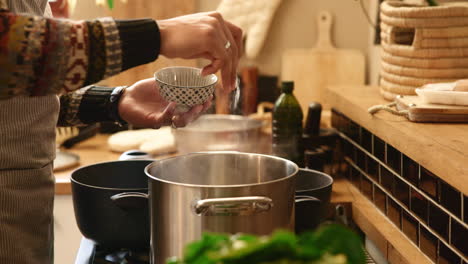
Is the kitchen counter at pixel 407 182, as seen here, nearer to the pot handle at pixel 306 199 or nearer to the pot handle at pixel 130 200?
the pot handle at pixel 306 199

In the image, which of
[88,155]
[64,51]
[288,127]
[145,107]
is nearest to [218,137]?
[288,127]

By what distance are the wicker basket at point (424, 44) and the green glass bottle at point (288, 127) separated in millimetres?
238

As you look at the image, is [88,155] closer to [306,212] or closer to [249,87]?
[249,87]

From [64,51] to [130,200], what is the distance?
40 centimetres

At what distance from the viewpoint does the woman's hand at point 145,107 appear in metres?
1.32

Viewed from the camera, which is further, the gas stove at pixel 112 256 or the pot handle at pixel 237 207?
the gas stove at pixel 112 256

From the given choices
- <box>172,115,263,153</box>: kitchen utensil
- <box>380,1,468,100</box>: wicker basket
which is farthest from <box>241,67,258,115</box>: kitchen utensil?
<box>380,1,468,100</box>: wicker basket

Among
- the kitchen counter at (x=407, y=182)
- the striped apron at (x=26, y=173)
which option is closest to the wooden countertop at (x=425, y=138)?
the kitchen counter at (x=407, y=182)

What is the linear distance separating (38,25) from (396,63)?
1.04m

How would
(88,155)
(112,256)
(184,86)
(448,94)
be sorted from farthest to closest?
(88,155) → (448,94) → (112,256) → (184,86)

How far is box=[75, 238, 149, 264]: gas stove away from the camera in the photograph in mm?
1271

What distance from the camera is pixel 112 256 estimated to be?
1.29m

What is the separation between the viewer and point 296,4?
2713 mm

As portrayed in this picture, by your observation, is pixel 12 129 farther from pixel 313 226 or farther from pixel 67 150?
pixel 67 150
